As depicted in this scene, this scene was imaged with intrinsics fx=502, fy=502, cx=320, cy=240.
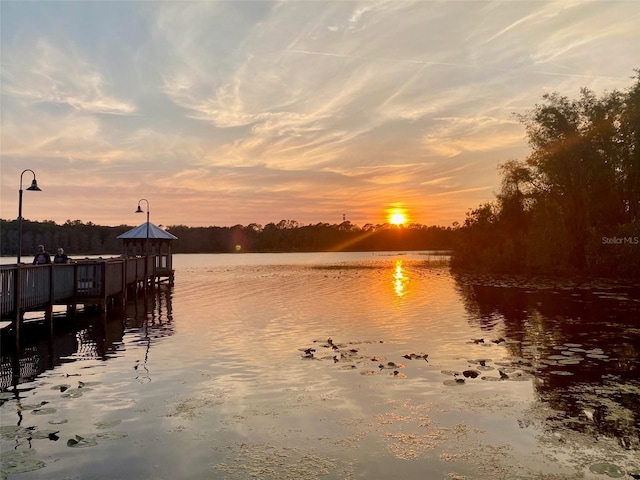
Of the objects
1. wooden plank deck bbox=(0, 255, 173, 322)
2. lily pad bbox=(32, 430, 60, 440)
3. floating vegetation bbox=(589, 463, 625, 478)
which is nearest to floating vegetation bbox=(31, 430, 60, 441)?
lily pad bbox=(32, 430, 60, 440)

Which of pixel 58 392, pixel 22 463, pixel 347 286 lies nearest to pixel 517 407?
pixel 22 463

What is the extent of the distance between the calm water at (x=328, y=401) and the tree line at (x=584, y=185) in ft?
85.9

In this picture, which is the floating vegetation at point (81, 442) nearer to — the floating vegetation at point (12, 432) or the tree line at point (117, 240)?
the floating vegetation at point (12, 432)

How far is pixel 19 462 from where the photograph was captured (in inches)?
284

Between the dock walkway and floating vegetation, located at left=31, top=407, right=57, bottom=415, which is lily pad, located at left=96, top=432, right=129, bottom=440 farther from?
the dock walkway

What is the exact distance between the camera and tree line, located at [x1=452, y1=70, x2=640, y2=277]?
43.3 meters

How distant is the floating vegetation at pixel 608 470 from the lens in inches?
261

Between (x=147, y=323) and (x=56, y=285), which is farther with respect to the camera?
(x=147, y=323)

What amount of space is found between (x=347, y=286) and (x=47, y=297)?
27.5 metres

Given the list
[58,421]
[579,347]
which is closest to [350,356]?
[579,347]

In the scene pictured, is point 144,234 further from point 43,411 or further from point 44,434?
point 44,434

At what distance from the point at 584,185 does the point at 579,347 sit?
3555 cm

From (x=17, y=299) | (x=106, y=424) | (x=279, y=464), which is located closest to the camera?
(x=279, y=464)

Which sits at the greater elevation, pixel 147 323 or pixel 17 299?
pixel 17 299
